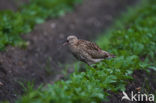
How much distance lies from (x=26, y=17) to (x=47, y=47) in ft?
3.99

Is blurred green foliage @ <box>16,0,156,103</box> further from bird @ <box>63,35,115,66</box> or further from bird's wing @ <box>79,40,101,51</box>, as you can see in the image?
bird's wing @ <box>79,40,101,51</box>

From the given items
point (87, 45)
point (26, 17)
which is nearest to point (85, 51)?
point (87, 45)

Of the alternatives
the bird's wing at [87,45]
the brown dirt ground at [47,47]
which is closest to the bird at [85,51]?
the bird's wing at [87,45]

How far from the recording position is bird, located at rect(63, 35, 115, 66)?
5488 millimetres

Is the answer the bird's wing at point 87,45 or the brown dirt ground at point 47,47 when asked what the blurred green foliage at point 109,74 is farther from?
the brown dirt ground at point 47,47

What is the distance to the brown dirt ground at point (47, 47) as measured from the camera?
20.3 ft

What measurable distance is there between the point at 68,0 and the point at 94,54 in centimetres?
530

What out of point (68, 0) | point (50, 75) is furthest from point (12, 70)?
point (68, 0)

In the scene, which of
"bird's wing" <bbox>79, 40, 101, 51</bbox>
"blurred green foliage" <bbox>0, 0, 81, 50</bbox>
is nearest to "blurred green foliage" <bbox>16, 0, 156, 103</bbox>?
"bird's wing" <bbox>79, 40, 101, 51</bbox>

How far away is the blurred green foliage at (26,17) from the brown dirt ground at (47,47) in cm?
21

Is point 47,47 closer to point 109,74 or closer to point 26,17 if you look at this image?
point 26,17

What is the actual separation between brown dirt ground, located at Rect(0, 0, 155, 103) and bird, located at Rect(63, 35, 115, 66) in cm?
142

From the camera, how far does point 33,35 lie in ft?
27.2

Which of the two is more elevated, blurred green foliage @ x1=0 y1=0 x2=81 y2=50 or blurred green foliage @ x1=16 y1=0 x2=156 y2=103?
blurred green foliage @ x1=0 y1=0 x2=81 y2=50
